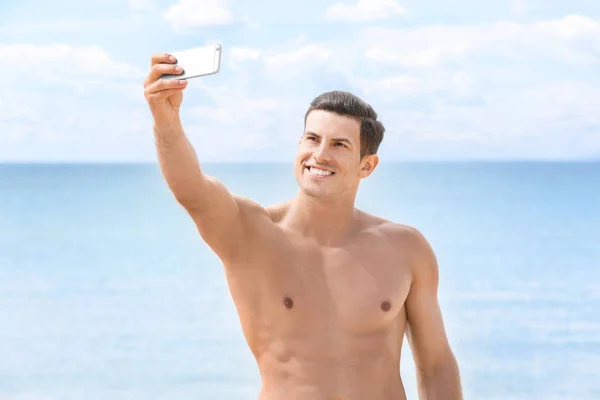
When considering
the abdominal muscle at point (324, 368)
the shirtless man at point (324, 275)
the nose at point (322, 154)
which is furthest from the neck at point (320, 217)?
the abdominal muscle at point (324, 368)

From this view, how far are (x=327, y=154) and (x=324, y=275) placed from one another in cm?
25

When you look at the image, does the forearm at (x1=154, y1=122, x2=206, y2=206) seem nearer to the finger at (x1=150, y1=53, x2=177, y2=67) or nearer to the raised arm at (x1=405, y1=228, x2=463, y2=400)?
the finger at (x1=150, y1=53, x2=177, y2=67)

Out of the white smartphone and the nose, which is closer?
the white smartphone

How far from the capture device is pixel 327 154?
6.85ft

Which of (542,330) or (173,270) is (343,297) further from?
(173,270)

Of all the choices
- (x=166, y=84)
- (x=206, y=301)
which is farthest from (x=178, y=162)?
(x=206, y=301)

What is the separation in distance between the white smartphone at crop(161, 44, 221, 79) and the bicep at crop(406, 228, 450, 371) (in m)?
0.72

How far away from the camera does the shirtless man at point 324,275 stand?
211 cm

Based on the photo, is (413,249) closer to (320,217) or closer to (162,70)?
(320,217)

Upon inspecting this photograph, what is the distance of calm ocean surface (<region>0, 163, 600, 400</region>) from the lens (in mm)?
6098

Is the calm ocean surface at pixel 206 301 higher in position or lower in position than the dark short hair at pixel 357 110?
higher

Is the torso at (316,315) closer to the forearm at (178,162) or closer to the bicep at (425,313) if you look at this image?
the bicep at (425,313)

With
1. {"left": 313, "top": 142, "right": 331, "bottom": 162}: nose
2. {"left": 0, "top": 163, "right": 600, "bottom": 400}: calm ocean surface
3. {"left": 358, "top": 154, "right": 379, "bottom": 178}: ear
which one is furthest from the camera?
{"left": 0, "top": 163, "right": 600, "bottom": 400}: calm ocean surface

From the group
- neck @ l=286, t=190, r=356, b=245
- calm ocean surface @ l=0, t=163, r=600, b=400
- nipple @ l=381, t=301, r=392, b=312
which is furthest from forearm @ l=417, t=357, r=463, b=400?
calm ocean surface @ l=0, t=163, r=600, b=400
